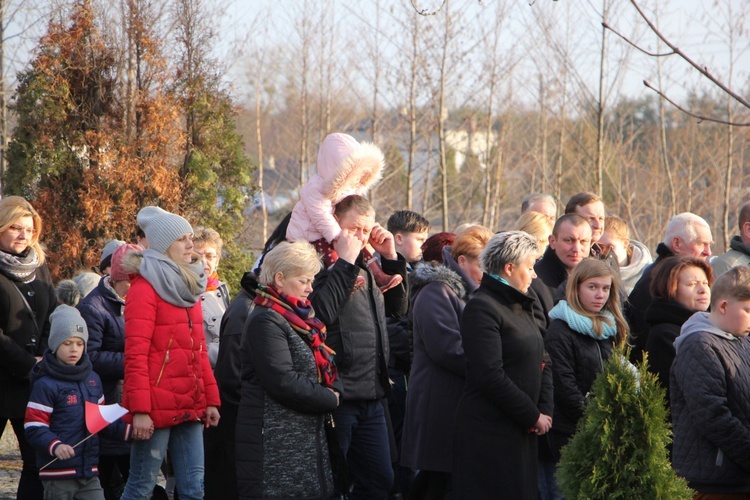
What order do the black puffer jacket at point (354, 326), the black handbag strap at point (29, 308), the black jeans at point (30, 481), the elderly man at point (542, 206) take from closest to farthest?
the black puffer jacket at point (354, 326)
the black jeans at point (30, 481)
the black handbag strap at point (29, 308)
the elderly man at point (542, 206)

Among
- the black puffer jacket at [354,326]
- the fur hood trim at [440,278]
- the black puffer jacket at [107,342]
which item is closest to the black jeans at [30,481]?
the black puffer jacket at [107,342]

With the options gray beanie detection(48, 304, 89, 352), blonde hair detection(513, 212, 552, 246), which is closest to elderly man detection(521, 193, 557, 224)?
blonde hair detection(513, 212, 552, 246)

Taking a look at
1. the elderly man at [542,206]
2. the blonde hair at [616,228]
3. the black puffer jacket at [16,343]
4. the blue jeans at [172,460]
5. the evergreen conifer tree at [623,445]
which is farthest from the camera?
the elderly man at [542,206]

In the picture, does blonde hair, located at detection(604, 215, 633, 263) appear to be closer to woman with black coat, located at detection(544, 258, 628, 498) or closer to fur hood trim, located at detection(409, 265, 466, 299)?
woman with black coat, located at detection(544, 258, 628, 498)

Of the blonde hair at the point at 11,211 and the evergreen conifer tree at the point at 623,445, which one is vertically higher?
the blonde hair at the point at 11,211

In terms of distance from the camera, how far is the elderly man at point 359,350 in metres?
5.12

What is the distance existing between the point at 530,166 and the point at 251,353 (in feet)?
50.4

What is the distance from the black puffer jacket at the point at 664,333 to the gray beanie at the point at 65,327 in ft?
11.2

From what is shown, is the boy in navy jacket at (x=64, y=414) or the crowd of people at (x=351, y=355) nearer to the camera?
the crowd of people at (x=351, y=355)

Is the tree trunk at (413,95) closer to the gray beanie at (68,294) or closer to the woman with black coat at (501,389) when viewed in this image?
the gray beanie at (68,294)

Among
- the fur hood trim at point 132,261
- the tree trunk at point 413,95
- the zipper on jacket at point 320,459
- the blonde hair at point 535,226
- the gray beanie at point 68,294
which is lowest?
the zipper on jacket at point 320,459

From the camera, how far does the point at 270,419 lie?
4559mm

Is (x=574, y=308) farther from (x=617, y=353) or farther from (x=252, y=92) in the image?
(x=252, y=92)

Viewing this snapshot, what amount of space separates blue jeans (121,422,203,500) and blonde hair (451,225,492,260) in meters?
1.93
